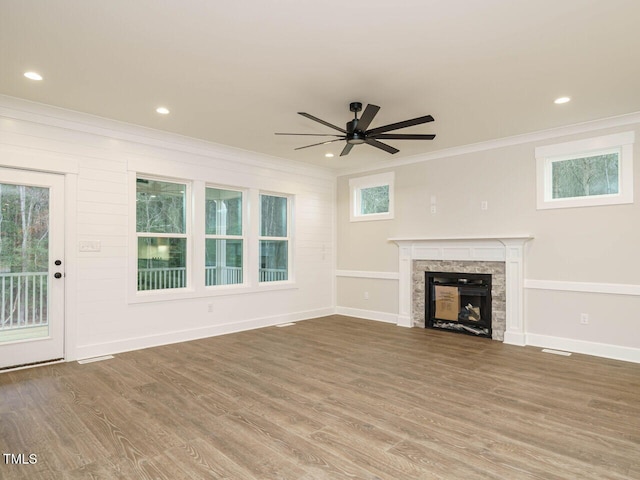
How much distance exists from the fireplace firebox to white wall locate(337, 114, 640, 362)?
1.90 feet

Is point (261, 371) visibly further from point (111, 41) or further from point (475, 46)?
point (475, 46)

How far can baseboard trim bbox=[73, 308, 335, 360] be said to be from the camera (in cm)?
451

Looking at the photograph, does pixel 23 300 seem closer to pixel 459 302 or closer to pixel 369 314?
pixel 369 314

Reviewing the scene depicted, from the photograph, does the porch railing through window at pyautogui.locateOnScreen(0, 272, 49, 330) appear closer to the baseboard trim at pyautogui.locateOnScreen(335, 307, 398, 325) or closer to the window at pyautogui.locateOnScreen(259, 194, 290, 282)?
the window at pyautogui.locateOnScreen(259, 194, 290, 282)

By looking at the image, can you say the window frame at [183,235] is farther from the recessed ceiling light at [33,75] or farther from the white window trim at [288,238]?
the recessed ceiling light at [33,75]

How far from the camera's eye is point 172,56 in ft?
10.1

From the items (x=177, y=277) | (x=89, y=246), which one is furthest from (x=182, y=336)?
(x=89, y=246)

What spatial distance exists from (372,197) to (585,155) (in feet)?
10.6

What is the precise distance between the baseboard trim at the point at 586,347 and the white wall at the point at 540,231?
11 mm

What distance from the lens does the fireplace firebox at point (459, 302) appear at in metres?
5.57

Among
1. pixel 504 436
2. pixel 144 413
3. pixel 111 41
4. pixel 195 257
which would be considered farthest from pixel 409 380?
pixel 111 41

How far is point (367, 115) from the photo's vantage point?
3414 millimetres

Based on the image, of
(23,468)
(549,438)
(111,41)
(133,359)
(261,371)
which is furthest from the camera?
(133,359)

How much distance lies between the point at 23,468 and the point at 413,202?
5.58 m
